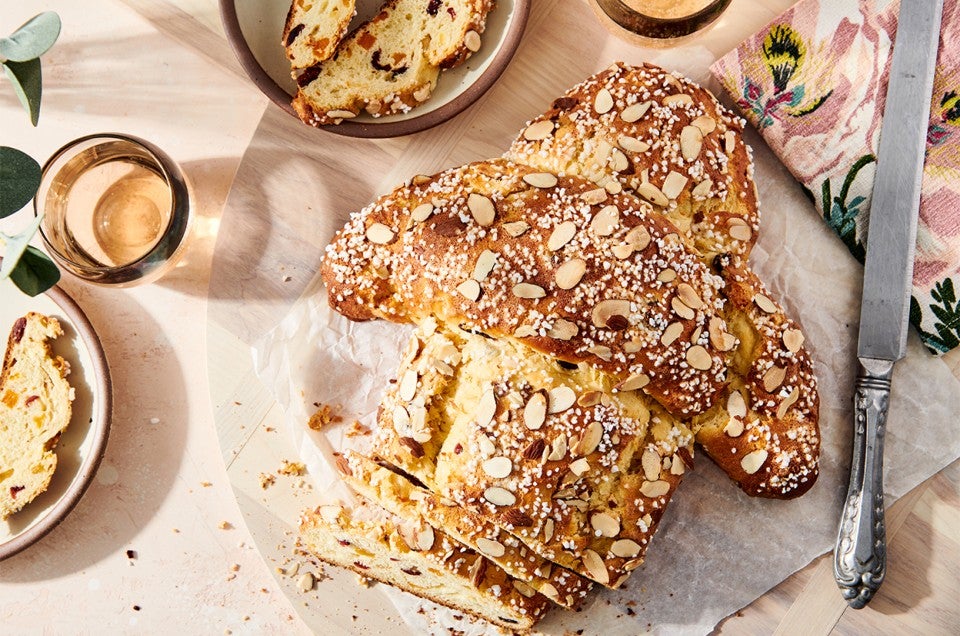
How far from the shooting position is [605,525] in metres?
1.62

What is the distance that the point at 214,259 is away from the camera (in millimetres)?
1951

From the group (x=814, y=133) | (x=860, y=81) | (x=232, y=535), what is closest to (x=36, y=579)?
(x=232, y=535)

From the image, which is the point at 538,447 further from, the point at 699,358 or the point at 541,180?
the point at 541,180

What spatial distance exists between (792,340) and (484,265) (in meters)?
0.70

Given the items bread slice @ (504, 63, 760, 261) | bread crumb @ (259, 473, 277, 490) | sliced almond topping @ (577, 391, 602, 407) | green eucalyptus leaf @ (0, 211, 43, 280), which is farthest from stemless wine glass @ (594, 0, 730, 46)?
bread crumb @ (259, 473, 277, 490)

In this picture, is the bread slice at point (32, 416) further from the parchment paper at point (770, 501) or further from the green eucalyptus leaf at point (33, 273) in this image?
the parchment paper at point (770, 501)

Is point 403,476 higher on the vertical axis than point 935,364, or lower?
lower

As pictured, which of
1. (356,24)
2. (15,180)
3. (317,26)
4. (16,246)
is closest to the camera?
(16,246)

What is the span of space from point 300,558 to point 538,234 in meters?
1.05

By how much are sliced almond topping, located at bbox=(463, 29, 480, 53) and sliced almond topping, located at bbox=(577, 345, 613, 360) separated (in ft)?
2.51

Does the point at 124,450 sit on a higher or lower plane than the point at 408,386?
lower

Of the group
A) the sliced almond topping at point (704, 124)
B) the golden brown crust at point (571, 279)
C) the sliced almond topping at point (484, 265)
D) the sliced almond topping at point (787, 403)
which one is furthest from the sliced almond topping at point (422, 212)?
the sliced almond topping at point (787, 403)

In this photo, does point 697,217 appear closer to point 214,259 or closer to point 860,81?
point 860,81

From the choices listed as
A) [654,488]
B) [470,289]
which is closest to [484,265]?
[470,289]
